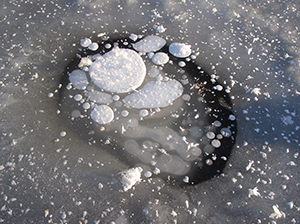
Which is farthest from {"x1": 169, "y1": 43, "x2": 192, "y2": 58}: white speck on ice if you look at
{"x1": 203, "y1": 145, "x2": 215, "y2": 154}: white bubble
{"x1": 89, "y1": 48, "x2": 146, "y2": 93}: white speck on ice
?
{"x1": 203, "y1": 145, "x2": 215, "y2": 154}: white bubble

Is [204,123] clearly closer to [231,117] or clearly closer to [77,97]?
[231,117]

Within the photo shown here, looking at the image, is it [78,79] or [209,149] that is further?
[78,79]

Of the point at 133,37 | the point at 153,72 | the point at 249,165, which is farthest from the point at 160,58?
the point at 249,165

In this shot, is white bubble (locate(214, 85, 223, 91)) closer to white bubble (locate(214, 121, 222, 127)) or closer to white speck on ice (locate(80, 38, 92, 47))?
white bubble (locate(214, 121, 222, 127))

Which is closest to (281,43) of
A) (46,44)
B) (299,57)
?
(299,57)

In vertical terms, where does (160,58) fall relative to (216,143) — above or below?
above

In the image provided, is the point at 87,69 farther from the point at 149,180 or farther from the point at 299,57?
the point at 299,57

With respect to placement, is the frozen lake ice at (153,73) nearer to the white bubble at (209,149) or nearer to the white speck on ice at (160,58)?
the white bubble at (209,149)
